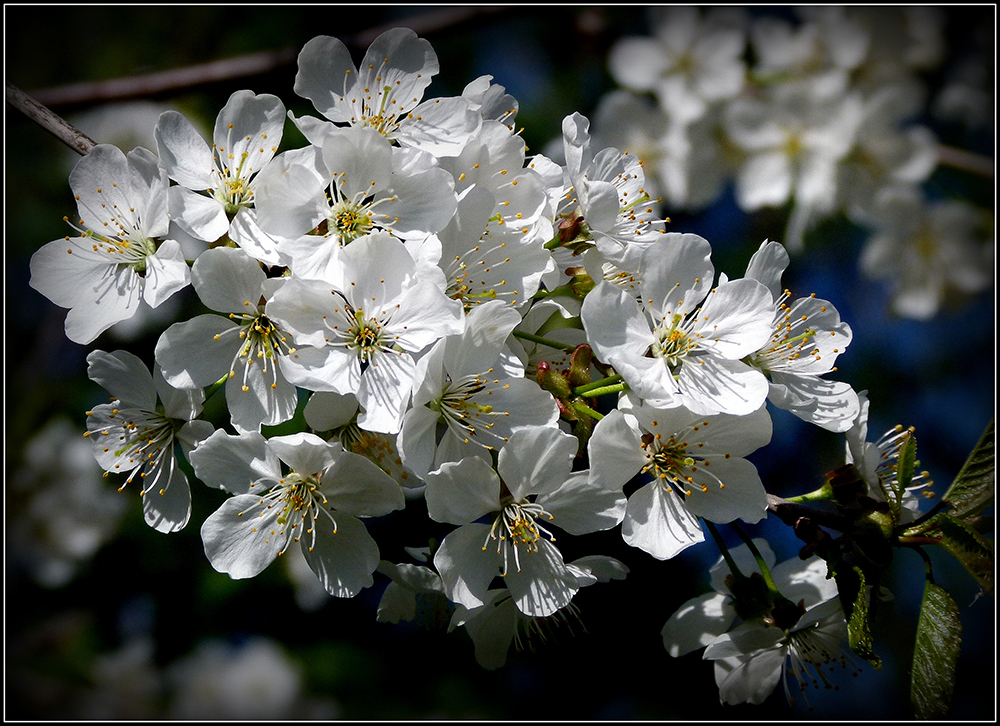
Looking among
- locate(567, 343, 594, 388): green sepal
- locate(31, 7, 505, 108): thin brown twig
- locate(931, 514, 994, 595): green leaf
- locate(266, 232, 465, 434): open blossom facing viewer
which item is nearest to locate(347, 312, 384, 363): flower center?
locate(266, 232, 465, 434): open blossom facing viewer

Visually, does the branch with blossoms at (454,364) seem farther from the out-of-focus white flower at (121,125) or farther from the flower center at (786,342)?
the out-of-focus white flower at (121,125)

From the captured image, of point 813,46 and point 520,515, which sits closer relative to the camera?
point 520,515

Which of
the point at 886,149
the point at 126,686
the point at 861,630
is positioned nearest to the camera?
the point at 861,630

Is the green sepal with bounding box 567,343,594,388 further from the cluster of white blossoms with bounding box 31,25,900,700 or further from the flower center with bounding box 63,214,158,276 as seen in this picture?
the flower center with bounding box 63,214,158,276

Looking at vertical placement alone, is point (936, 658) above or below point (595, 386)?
below

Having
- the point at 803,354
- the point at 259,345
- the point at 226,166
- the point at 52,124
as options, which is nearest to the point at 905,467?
the point at 803,354

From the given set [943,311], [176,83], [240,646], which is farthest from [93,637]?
[943,311]

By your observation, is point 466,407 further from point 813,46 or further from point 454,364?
point 813,46
